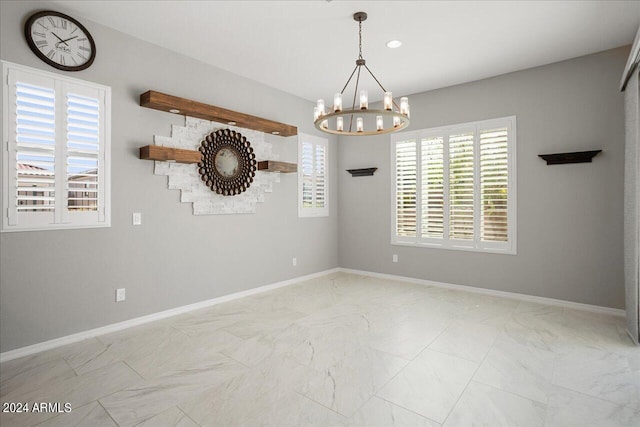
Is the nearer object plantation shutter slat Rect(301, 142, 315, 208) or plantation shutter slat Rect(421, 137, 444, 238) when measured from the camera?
plantation shutter slat Rect(421, 137, 444, 238)

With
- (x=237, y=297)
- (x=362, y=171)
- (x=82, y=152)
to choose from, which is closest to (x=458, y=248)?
(x=362, y=171)

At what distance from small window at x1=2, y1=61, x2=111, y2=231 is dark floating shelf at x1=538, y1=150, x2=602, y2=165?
4983 mm

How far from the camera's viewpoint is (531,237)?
4.42 metres

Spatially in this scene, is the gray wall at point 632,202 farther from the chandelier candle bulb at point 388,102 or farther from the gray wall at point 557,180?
the chandelier candle bulb at point 388,102

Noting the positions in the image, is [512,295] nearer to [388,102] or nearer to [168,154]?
[388,102]

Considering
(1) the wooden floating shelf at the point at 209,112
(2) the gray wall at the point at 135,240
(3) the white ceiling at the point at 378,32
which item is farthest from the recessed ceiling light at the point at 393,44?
(2) the gray wall at the point at 135,240

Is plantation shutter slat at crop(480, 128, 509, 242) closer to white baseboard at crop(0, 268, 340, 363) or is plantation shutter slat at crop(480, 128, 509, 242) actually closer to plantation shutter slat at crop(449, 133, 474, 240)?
plantation shutter slat at crop(449, 133, 474, 240)

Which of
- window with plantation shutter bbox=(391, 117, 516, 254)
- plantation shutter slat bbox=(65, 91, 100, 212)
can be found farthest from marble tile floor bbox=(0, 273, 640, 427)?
plantation shutter slat bbox=(65, 91, 100, 212)

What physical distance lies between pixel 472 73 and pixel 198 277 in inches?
174

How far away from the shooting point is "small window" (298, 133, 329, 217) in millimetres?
5605

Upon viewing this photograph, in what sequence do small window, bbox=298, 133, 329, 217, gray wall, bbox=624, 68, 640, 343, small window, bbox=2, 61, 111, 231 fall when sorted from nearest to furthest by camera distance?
small window, bbox=2, 61, 111, 231 → gray wall, bbox=624, 68, 640, 343 → small window, bbox=298, 133, 329, 217

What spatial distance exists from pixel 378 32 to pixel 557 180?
9.33 feet

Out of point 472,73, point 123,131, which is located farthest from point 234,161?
point 472,73

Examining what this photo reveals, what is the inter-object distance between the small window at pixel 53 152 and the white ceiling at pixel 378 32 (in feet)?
2.50
